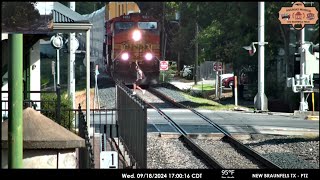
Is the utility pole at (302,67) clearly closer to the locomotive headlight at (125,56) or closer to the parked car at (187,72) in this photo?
the parked car at (187,72)

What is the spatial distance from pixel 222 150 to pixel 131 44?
642 centimetres

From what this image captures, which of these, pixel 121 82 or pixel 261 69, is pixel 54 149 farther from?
pixel 261 69

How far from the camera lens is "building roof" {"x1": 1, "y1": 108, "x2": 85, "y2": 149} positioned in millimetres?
5461

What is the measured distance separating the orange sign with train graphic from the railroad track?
339 cm

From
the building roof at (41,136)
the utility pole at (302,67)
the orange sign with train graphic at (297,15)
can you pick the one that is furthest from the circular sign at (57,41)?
the utility pole at (302,67)

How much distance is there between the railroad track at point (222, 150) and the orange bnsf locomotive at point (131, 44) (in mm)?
3135

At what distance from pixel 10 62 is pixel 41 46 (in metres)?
6.84

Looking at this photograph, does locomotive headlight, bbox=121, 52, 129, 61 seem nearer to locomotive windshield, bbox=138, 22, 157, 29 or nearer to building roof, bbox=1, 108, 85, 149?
locomotive windshield, bbox=138, 22, 157, 29

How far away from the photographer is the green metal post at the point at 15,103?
480 cm

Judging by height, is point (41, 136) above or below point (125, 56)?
below

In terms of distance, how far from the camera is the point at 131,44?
347 inches

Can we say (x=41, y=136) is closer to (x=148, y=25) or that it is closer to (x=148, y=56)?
(x=148, y=25)

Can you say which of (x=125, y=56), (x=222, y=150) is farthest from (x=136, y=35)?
(x=222, y=150)
